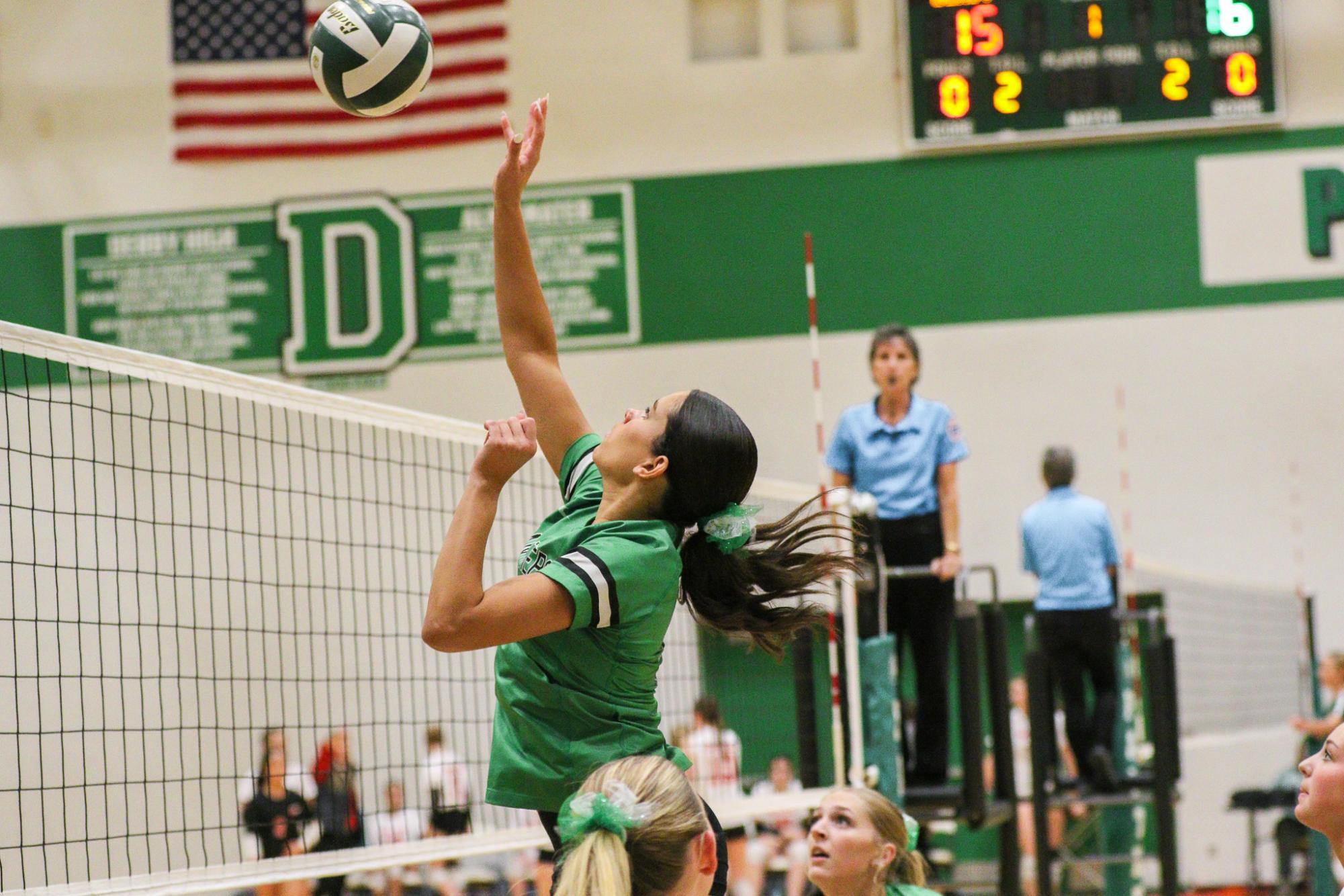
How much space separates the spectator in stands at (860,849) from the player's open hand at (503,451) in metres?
2.16

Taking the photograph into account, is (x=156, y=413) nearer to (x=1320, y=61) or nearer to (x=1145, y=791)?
A: (x=1145, y=791)

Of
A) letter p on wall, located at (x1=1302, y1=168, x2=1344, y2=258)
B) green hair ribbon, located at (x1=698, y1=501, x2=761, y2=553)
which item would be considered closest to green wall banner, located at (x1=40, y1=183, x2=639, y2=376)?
letter p on wall, located at (x1=1302, y1=168, x2=1344, y2=258)

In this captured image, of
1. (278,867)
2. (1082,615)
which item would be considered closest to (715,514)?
(278,867)

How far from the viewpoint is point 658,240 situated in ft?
42.8

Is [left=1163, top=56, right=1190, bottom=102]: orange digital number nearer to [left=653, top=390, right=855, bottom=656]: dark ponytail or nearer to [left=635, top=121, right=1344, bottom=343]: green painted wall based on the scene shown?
[left=635, top=121, right=1344, bottom=343]: green painted wall

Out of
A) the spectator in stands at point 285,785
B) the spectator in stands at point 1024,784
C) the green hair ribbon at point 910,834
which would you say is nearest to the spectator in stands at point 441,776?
the spectator in stands at point 285,785

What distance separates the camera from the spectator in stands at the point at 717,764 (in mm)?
8414

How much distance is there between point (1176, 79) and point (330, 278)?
7.20m

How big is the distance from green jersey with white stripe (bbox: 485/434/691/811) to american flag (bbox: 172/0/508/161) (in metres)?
11.2

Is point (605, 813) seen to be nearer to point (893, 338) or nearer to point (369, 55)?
point (369, 55)

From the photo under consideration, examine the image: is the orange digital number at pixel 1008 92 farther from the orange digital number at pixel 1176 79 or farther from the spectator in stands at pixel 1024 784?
the spectator in stands at pixel 1024 784

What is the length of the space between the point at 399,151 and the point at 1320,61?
25.4 ft

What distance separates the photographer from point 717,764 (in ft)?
28.7

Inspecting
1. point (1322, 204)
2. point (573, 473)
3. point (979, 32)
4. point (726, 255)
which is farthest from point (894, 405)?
point (1322, 204)
